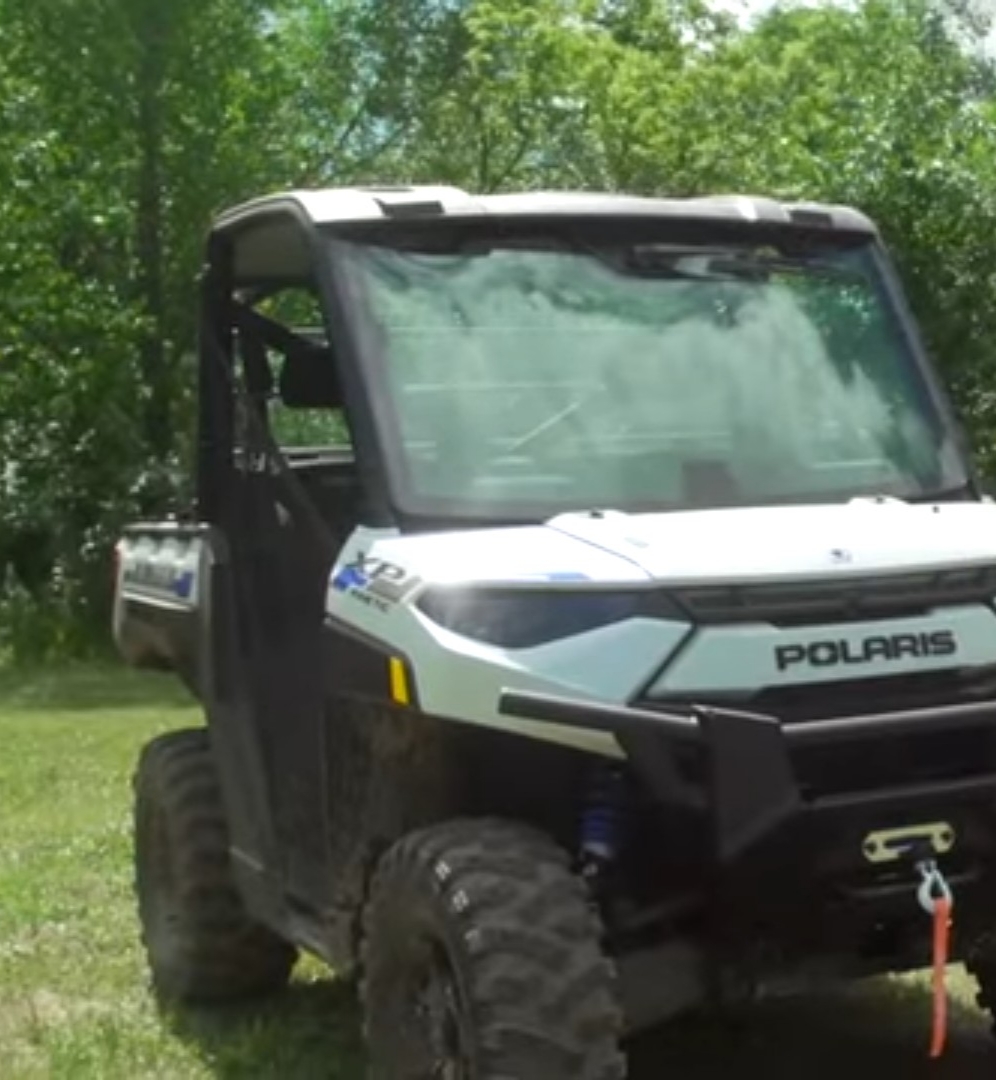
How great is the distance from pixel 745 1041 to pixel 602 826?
167 centimetres

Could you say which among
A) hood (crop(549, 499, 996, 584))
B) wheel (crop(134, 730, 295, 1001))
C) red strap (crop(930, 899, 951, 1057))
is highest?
hood (crop(549, 499, 996, 584))

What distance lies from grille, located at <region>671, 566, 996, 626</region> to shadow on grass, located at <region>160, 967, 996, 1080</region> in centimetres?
152

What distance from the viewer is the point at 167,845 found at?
6582 millimetres

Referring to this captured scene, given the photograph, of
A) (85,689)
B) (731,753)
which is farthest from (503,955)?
(85,689)

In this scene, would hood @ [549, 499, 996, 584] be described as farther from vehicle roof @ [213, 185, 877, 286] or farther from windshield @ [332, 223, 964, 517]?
vehicle roof @ [213, 185, 877, 286]

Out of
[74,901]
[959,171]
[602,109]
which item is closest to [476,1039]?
[74,901]

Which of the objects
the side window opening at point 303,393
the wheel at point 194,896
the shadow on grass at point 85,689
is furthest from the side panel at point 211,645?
the shadow on grass at point 85,689

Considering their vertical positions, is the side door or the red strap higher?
the side door

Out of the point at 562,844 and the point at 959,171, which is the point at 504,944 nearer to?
the point at 562,844

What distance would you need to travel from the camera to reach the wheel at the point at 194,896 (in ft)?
21.1

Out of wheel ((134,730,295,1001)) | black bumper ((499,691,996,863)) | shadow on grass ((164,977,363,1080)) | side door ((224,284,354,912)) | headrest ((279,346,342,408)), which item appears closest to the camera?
black bumper ((499,691,996,863))

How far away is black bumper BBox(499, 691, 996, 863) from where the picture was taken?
439 cm

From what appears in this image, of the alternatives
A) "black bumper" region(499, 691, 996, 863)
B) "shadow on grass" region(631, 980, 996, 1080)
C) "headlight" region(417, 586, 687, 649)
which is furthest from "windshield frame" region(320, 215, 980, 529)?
"shadow on grass" region(631, 980, 996, 1080)

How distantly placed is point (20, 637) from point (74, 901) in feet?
39.3
